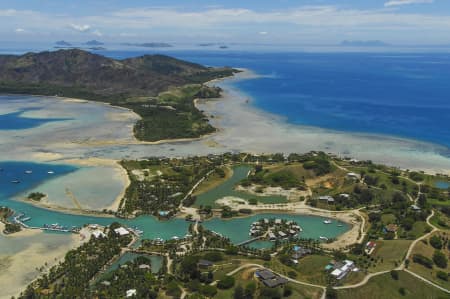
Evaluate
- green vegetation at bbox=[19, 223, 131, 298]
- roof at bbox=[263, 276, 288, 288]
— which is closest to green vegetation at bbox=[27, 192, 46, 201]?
green vegetation at bbox=[19, 223, 131, 298]

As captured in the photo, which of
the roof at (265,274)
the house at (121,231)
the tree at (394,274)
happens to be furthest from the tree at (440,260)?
the house at (121,231)

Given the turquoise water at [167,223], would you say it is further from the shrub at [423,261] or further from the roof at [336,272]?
the roof at [336,272]

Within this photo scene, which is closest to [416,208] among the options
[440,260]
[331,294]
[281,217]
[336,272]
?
[440,260]

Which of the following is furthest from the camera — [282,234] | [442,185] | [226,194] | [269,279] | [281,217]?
[442,185]

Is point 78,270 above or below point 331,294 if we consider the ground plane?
below

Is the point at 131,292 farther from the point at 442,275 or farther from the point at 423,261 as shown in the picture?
Answer: the point at 442,275
